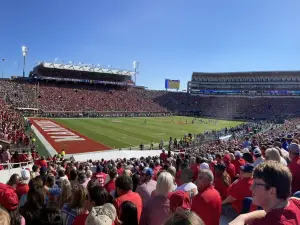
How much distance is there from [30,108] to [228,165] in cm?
5521

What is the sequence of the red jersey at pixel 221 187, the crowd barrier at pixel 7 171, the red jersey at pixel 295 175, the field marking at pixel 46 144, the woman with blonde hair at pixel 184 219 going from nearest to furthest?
the woman with blonde hair at pixel 184 219, the red jersey at pixel 295 175, the red jersey at pixel 221 187, the crowd barrier at pixel 7 171, the field marking at pixel 46 144

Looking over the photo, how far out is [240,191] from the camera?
4.77 meters

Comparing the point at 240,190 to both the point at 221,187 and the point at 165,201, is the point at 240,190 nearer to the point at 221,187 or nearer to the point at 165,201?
the point at 221,187

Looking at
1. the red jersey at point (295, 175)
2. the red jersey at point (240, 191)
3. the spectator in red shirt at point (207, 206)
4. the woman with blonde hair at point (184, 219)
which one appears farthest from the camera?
the red jersey at point (295, 175)

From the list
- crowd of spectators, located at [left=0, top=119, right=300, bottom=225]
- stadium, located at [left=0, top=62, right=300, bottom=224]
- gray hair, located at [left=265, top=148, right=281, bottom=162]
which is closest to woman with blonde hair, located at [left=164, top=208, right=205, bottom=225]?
crowd of spectators, located at [left=0, top=119, right=300, bottom=225]

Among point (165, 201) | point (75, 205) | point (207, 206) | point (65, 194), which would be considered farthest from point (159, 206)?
point (65, 194)

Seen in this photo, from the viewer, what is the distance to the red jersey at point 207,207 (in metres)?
4.20

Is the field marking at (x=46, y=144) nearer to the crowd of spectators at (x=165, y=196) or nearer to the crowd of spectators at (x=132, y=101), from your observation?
the crowd of spectators at (x=165, y=196)

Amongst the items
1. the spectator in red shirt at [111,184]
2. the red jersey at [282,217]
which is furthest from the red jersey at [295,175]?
the spectator in red shirt at [111,184]

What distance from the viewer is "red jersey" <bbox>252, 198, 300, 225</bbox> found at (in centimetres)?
226

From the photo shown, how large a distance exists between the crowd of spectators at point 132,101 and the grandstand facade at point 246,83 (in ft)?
18.0

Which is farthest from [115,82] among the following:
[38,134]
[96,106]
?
[38,134]

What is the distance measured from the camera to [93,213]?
2.94 meters

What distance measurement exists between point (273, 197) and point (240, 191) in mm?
2515
